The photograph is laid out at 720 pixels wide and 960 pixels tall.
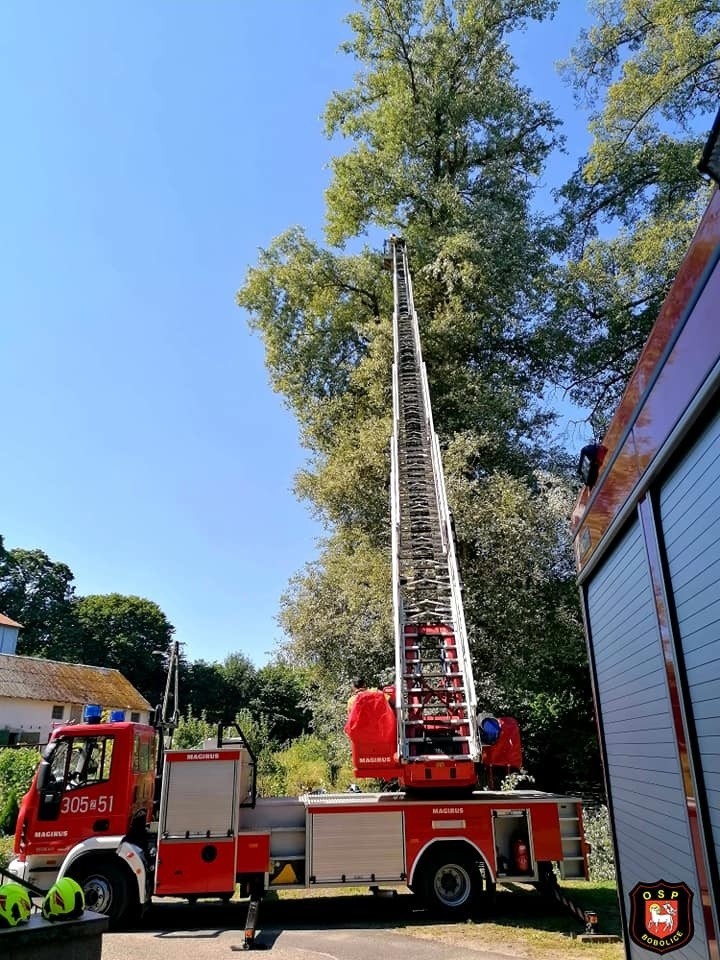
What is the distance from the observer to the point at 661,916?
2471mm

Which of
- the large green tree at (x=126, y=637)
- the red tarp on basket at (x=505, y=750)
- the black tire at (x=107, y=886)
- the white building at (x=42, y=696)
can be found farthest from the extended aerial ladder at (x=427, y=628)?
the large green tree at (x=126, y=637)

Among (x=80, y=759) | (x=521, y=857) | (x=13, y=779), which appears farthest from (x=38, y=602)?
(x=521, y=857)

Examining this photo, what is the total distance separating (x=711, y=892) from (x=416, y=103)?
71.2ft

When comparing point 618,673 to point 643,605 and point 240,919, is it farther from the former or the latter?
point 240,919

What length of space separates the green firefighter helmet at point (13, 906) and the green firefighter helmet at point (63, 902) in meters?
0.12

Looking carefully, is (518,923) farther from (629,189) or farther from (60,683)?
(60,683)

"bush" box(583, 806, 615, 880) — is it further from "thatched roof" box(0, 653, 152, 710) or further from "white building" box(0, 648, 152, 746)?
"thatched roof" box(0, 653, 152, 710)

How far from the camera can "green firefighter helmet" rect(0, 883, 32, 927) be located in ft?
10.8

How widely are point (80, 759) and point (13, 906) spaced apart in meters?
4.93

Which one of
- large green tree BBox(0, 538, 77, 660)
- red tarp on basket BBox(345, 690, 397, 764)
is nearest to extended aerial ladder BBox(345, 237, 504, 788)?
red tarp on basket BBox(345, 690, 397, 764)

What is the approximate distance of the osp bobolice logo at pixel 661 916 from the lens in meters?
2.29

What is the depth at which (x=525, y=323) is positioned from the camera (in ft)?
57.6

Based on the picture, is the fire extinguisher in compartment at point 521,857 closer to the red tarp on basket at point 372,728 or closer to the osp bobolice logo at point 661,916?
the red tarp on basket at point 372,728

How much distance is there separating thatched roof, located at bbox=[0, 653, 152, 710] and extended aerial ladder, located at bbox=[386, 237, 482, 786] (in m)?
25.1
